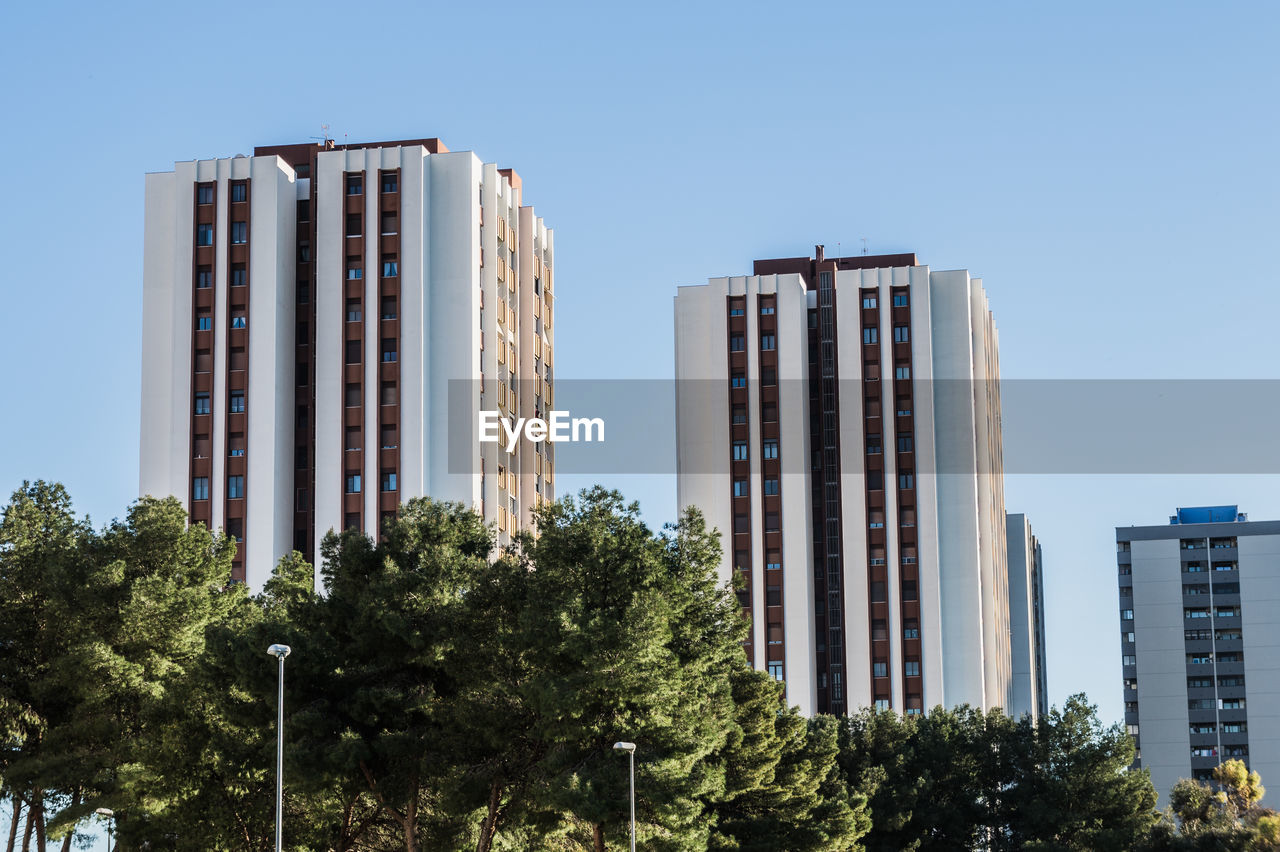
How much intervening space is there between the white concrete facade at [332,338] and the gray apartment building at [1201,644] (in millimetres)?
84813

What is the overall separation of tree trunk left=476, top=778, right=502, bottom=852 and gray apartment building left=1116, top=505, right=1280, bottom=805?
114370mm

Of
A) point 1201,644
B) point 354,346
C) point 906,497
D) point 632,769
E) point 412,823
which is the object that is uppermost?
point 354,346

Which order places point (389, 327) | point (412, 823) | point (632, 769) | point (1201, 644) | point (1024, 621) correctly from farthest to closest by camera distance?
point (1024, 621) → point (1201, 644) → point (389, 327) → point (412, 823) → point (632, 769)

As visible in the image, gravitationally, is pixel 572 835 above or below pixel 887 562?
below

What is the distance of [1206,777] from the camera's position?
150m

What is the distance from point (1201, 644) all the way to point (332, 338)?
9763cm

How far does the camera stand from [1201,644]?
512 feet

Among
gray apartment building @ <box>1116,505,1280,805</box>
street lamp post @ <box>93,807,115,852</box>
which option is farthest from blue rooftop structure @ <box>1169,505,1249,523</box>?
street lamp post @ <box>93,807,115,852</box>

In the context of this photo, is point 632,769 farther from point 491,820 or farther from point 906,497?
point 906,497

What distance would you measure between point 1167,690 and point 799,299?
225 ft

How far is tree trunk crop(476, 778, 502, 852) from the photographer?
154 feet

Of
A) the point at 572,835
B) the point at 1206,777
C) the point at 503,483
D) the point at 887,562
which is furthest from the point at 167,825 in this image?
the point at 1206,777

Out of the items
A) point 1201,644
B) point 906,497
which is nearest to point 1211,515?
point 1201,644

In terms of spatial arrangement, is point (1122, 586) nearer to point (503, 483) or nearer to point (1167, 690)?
point (1167, 690)
